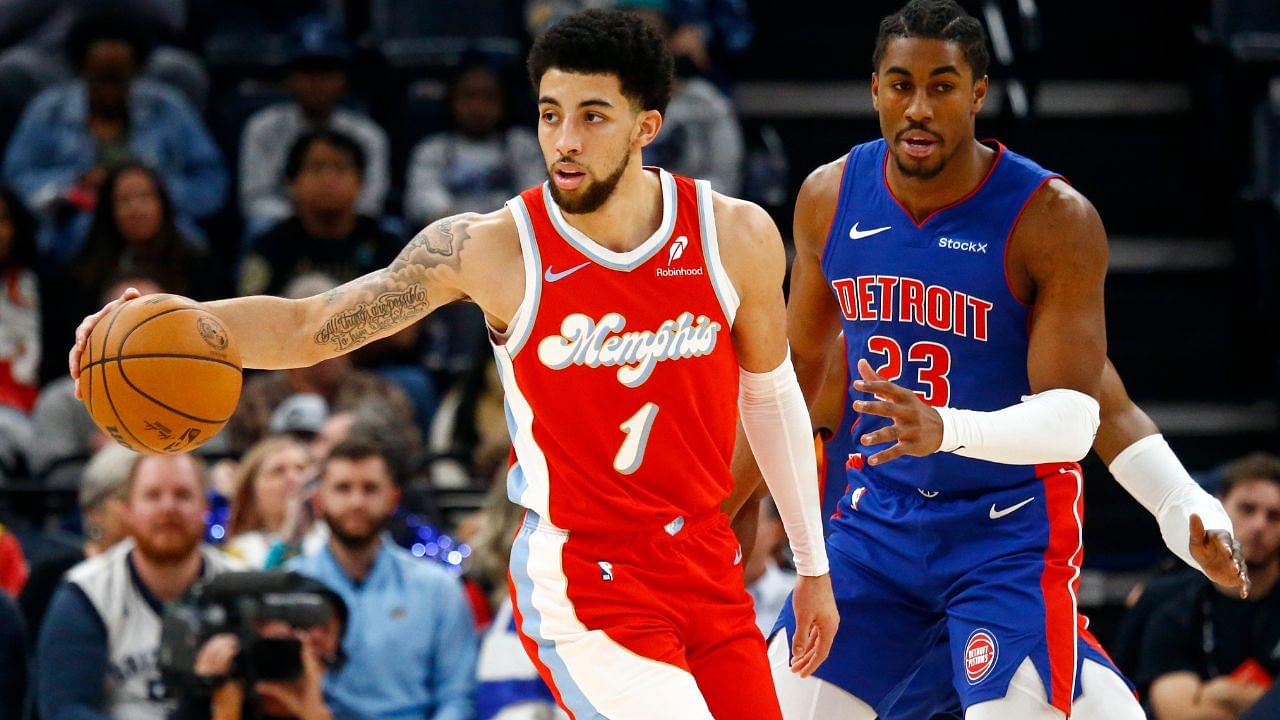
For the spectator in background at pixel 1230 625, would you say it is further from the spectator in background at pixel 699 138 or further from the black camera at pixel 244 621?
the spectator in background at pixel 699 138

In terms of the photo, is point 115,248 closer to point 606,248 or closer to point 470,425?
point 470,425

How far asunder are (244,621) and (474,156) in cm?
422

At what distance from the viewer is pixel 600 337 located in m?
3.93

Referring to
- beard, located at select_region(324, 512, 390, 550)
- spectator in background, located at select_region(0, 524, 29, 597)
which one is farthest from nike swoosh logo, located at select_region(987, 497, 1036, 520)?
spectator in background, located at select_region(0, 524, 29, 597)

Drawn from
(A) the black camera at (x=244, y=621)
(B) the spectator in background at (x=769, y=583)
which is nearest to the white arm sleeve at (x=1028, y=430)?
(B) the spectator in background at (x=769, y=583)

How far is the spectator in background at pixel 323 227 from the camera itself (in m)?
8.90

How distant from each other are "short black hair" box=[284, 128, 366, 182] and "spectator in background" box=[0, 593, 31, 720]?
336cm

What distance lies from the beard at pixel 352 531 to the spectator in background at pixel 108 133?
A: 10.6ft

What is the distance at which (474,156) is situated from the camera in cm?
955

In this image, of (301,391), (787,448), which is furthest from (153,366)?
(301,391)

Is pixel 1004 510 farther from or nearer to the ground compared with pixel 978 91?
nearer to the ground

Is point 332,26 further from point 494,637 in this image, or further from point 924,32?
point 924,32

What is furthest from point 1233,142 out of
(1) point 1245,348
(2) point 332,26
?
(2) point 332,26

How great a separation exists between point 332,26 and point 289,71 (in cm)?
73
